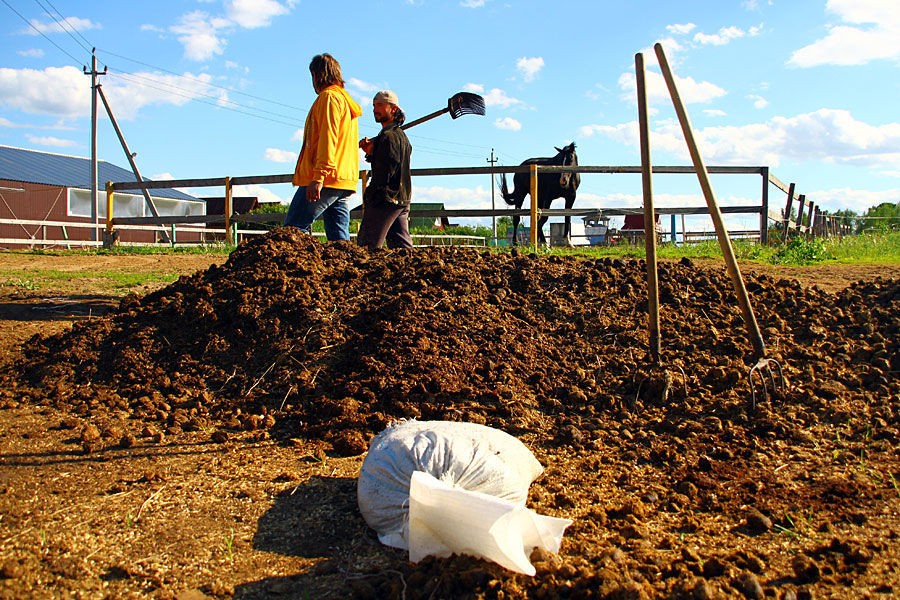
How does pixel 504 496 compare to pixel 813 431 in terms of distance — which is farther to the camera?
pixel 813 431

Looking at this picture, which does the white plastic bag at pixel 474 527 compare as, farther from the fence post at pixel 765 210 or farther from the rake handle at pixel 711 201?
the fence post at pixel 765 210

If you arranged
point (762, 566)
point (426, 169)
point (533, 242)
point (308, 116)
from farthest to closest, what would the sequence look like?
point (426, 169) < point (533, 242) < point (308, 116) < point (762, 566)

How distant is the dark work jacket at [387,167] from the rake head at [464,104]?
233 centimetres

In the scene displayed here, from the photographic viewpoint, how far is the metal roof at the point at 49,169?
33.5m

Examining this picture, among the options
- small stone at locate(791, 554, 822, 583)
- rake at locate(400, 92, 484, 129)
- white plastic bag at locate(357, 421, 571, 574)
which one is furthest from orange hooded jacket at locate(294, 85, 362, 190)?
small stone at locate(791, 554, 822, 583)

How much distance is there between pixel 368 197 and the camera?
5602 millimetres

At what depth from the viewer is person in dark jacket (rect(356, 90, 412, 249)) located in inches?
218

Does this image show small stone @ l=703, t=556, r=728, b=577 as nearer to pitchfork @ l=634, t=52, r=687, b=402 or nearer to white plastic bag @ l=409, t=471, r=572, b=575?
white plastic bag @ l=409, t=471, r=572, b=575

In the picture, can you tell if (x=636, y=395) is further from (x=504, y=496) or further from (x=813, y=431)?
(x=504, y=496)

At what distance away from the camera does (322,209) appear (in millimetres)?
5438

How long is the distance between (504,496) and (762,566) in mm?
811

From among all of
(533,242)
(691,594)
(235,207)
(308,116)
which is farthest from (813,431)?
(235,207)

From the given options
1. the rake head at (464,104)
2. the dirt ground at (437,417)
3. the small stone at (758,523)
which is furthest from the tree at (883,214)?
the small stone at (758,523)

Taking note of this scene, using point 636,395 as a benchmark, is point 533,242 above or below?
above
